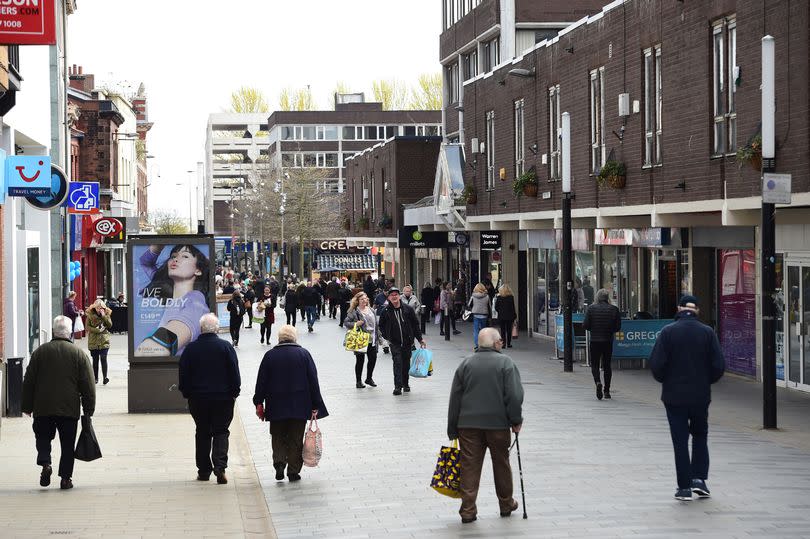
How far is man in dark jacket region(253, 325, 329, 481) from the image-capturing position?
12.5 m

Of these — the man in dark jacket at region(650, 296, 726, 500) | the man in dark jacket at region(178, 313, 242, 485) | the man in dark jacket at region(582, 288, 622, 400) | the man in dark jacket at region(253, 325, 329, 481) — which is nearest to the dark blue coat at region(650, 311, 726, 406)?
the man in dark jacket at region(650, 296, 726, 500)

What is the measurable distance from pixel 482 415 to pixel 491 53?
39.1m

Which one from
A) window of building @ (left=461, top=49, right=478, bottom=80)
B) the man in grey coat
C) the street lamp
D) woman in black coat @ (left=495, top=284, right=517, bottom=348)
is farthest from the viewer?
window of building @ (left=461, top=49, right=478, bottom=80)

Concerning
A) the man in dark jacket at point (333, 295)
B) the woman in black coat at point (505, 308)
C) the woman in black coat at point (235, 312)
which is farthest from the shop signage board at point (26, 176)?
the man in dark jacket at point (333, 295)

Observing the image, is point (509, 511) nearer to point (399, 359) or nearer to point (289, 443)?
point (289, 443)

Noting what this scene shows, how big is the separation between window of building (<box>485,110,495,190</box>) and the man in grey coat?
2889 cm

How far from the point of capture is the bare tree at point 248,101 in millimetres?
158250

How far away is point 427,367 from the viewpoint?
20.6 m

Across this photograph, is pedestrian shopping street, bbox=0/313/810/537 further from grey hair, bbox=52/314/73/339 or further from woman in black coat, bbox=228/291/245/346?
woman in black coat, bbox=228/291/245/346

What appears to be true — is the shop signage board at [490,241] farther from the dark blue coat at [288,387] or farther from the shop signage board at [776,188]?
the dark blue coat at [288,387]

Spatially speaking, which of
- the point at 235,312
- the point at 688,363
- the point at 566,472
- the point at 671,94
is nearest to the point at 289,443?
the point at 566,472

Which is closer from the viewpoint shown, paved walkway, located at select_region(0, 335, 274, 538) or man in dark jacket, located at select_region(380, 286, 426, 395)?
paved walkway, located at select_region(0, 335, 274, 538)

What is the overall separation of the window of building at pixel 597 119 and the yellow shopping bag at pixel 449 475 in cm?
1900

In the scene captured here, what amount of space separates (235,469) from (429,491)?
292 centimetres
